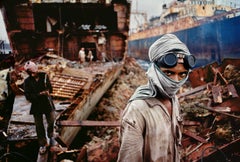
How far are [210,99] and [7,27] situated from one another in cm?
1271

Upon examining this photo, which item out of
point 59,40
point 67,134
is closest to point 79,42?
point 59,40

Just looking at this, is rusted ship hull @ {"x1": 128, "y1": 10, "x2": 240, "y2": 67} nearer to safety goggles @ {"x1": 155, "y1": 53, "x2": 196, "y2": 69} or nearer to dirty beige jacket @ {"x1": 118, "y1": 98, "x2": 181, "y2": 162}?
safety goggles @ {"x1": 155, "y1": 53, "x2": 196, "y2": 69}

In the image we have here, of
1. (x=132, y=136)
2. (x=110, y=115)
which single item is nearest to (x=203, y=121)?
(x=110, y=115)

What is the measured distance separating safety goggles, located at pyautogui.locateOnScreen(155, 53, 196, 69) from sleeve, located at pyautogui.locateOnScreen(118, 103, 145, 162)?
0.32 metres

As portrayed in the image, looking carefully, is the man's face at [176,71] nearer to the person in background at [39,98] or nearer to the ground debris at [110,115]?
the ground debris at [110,115]

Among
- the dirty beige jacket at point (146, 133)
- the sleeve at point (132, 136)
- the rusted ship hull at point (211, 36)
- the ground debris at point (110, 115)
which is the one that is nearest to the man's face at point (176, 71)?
the dirty beige jacket at point (146, 133)

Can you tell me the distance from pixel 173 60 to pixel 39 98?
3.26 meters

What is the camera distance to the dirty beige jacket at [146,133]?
1461mm

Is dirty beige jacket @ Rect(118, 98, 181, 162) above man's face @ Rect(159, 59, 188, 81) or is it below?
below

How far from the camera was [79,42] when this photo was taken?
1603cm

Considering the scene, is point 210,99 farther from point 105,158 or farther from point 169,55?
point 169,55

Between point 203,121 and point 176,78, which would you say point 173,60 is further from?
point 203,121

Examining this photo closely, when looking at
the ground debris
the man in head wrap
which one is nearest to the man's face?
the man in head wrap

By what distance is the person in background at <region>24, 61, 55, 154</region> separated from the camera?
4.15 metres
